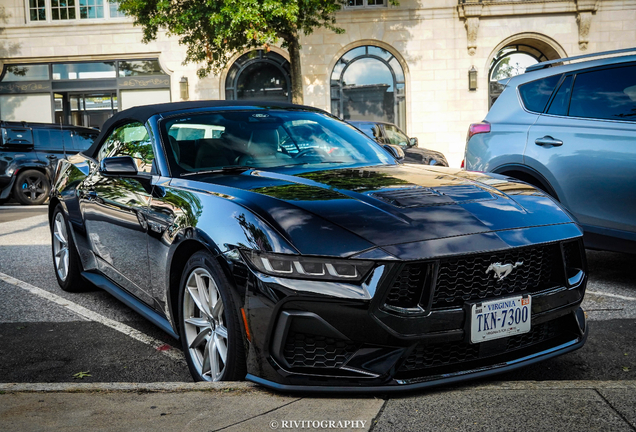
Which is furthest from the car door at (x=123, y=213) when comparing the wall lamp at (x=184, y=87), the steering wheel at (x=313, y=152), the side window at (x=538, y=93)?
the wall lamp at (x=184, y=87)

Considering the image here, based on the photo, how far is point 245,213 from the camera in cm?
295

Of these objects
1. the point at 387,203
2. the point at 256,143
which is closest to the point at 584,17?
the point at 256,143

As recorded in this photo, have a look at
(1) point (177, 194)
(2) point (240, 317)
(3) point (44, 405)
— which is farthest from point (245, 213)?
(3) point (44, 405)

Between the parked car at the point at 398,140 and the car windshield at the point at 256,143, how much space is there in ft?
33.5

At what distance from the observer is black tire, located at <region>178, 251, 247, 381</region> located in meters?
2.88

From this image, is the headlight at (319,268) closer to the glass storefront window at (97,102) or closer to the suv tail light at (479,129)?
the suv tail light at (479,129)

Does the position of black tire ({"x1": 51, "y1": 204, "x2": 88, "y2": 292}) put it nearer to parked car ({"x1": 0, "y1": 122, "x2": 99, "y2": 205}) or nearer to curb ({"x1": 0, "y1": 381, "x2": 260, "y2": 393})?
curb ({"x1": 0, "y1": 381, "x2": 260, "y2": 393})

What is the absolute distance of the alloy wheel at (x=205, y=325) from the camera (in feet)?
10.0

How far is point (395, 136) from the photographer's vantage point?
16812 mm

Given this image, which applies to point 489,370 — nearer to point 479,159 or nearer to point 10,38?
point 479,159

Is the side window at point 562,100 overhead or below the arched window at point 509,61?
below

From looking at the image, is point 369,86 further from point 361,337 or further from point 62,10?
point 361,337

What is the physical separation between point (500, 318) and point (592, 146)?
2.98m

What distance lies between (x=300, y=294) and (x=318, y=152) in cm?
177
